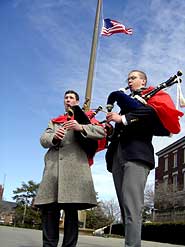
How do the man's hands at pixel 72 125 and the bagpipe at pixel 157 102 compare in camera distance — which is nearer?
the bagpipe at pixel 157 102

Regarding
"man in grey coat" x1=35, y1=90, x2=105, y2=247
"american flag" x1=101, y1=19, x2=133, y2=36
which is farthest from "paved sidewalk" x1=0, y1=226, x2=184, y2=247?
"american flag" x1=101, y1=19, x2=133, y2=36

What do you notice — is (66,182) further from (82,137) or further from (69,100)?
(69,100)

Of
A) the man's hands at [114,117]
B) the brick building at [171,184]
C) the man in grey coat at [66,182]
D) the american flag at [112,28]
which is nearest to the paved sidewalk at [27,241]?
the man in grey coat at [66,182]

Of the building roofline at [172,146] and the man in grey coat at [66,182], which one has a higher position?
the building roofline at [172,146]

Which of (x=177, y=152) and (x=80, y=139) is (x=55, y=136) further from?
(x=177, y=152)

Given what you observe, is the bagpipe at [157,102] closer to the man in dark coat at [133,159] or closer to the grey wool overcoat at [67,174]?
the man in dark coat at [133,159]

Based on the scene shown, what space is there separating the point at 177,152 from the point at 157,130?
45246 mm

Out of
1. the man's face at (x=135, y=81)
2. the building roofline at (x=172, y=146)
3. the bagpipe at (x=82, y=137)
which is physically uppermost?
the building roofline at (x=172, y=146)

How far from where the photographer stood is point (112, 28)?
12.3m

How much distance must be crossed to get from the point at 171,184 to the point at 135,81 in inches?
1698

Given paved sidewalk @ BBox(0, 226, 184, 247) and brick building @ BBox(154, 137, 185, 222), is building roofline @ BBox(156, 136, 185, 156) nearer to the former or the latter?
brick building @ BBox(154, 137, 185, 222)

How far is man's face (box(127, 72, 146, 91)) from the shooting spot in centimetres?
384

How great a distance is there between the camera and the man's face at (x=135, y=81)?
151 inches

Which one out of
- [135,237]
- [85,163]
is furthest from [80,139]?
[135,237]
